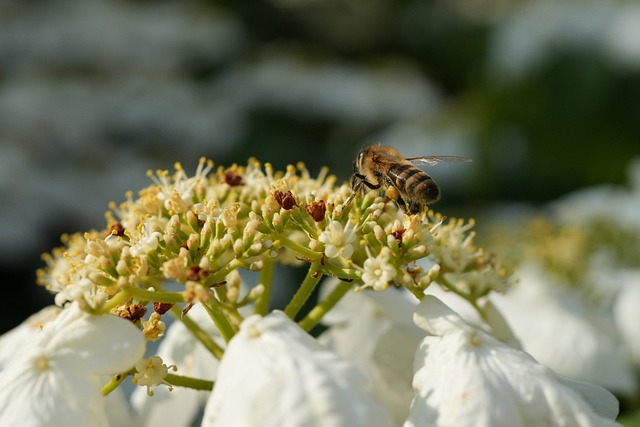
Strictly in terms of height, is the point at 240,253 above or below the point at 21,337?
above

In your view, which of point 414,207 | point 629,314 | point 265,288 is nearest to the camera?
point 265,288

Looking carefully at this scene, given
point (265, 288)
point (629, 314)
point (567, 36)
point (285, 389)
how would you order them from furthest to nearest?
point (567, 36), point (629, 314), point (265, 288), point (285, 389)

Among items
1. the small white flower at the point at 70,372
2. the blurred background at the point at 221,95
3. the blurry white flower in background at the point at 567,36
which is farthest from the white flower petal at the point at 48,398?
the blurred background at the point at 221,95

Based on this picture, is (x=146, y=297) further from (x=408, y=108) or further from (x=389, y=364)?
(x=408, y=108)

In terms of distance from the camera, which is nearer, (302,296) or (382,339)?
(302,296)

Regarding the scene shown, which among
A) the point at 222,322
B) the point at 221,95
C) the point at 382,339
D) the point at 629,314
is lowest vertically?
the point at 221,95

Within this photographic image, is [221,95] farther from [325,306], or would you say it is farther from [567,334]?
[325,306]

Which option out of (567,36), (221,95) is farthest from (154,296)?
(221,95)
